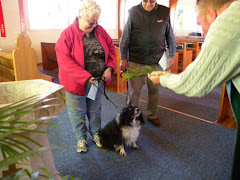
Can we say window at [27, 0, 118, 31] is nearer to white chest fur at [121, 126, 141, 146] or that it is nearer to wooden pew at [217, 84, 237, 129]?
wooden pew at [217, 84, 237, 129]

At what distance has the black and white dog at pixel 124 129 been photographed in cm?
215

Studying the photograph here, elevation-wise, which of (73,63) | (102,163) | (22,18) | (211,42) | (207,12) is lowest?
(102,163)

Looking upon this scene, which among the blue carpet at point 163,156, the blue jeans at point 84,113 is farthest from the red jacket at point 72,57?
the blue carpet at point 163,156

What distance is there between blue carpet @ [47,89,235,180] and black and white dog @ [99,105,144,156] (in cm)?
12

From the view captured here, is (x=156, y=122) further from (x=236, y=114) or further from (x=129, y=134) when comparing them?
(x=236, y=114)

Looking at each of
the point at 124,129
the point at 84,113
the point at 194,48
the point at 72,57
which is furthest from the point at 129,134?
the point at 194,48

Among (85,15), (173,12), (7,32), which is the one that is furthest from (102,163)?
(173,12)

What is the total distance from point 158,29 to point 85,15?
1.09 meters

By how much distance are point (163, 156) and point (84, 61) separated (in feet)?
4.23

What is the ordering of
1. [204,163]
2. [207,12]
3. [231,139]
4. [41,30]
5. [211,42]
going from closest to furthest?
[211,42]
[207,12]
[204,163]
[231,139]
[41,30]

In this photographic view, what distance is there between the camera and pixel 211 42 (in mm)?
953

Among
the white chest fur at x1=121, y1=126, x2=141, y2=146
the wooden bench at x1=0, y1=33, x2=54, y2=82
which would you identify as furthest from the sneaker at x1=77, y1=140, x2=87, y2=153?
the wooden bench at x1=0, y1=33, x2=54, y2=82

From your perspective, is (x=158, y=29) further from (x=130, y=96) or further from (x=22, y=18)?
(x=22, y=18)

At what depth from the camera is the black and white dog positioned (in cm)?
215
